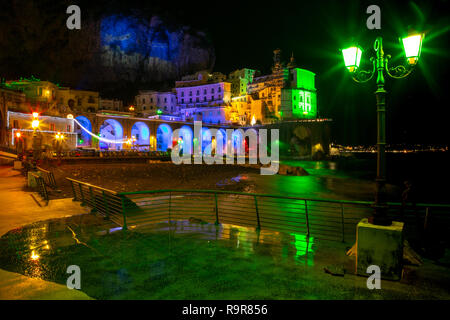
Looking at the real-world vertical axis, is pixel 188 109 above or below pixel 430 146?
above

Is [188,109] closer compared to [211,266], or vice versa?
[211,266]

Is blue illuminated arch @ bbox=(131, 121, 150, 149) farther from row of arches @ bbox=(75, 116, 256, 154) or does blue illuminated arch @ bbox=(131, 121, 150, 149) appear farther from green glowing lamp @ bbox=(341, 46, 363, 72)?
green glowing lamp @ bbox=(341, 46, 363, 72)

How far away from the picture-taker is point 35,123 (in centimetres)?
1870

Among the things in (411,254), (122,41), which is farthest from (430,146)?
(411,254)

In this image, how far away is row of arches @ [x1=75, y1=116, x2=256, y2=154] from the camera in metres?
54.5

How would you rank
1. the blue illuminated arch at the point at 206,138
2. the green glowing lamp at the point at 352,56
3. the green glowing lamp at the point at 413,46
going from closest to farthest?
1. the green glowing lamp at the point at 413,46
2. the green glowing lamp at the point at 352,56
3. the blue illuminated arch at the point at 206,138

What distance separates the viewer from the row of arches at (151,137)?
54531 mm

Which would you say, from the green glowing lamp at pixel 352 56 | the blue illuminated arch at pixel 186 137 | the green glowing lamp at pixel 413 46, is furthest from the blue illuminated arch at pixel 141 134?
the green glowing lamp at pixel 413 46

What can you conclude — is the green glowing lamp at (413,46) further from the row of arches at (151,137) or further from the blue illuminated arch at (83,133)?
the blue illuminated arch at (83,133)

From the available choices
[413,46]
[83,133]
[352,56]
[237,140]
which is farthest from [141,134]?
[413,46]

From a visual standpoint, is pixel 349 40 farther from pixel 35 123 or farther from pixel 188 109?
pixel 188 109

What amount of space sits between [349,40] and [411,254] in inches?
175

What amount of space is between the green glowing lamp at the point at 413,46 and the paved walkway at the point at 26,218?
6764 millimetres
